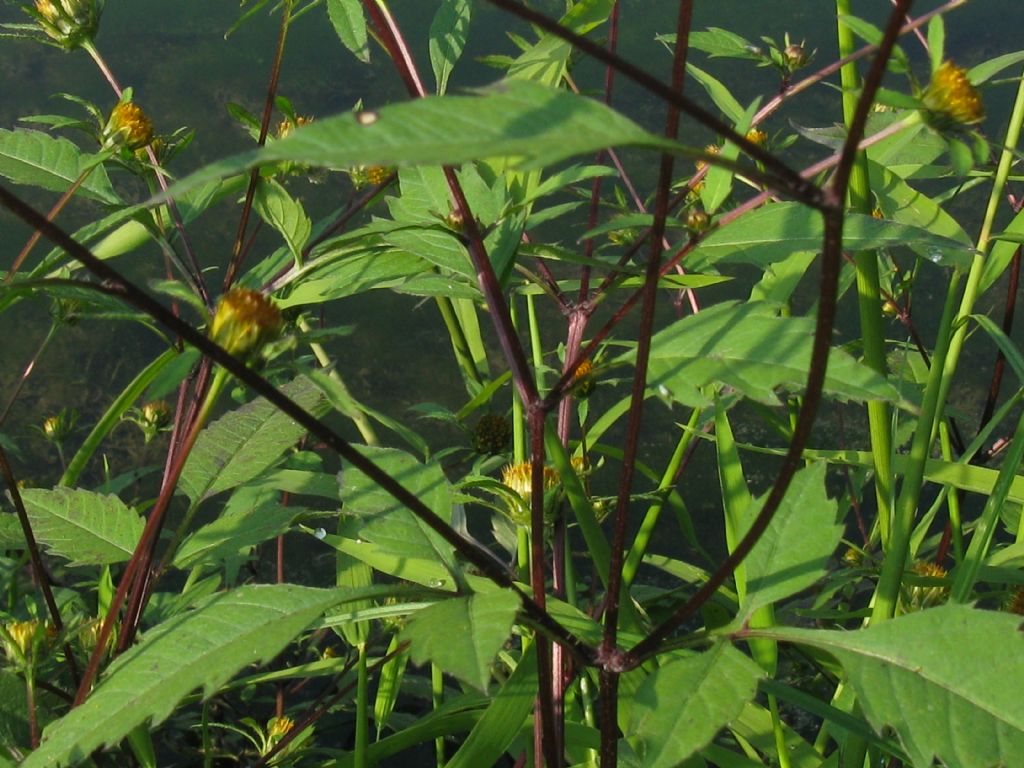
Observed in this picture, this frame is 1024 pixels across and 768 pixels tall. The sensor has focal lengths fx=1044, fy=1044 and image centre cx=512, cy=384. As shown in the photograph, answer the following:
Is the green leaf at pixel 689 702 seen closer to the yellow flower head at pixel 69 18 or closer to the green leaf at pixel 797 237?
the green leaf at pixel 797 237

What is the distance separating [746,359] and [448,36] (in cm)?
37

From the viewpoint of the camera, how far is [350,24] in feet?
2.10

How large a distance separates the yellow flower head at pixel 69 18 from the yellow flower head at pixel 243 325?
20.3 inches

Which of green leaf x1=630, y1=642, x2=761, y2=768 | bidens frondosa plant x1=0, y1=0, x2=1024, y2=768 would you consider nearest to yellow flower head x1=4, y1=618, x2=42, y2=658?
bidens frondosa plant x1=0, y1=0, x2=1024, y2=768

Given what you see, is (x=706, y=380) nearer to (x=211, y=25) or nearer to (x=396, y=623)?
(x=396, y=623)

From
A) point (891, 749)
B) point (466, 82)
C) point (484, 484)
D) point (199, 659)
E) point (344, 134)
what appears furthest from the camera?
point (466, 82)

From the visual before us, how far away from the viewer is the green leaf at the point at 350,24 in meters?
0.63

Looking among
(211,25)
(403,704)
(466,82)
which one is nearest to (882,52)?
(403,704)

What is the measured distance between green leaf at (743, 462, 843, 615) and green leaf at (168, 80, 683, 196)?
0.88 feet

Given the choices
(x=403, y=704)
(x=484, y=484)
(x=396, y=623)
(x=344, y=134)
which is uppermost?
(x=344, y=134)

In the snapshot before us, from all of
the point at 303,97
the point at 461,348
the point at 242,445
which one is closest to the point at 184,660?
the point at 242,445

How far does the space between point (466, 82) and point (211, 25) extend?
0.71 meters

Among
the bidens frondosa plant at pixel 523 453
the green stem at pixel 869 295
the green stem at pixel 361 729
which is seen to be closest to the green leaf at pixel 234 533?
the bidens frondosa plant at pixel 523 453

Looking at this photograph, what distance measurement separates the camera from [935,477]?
0.83 meters
